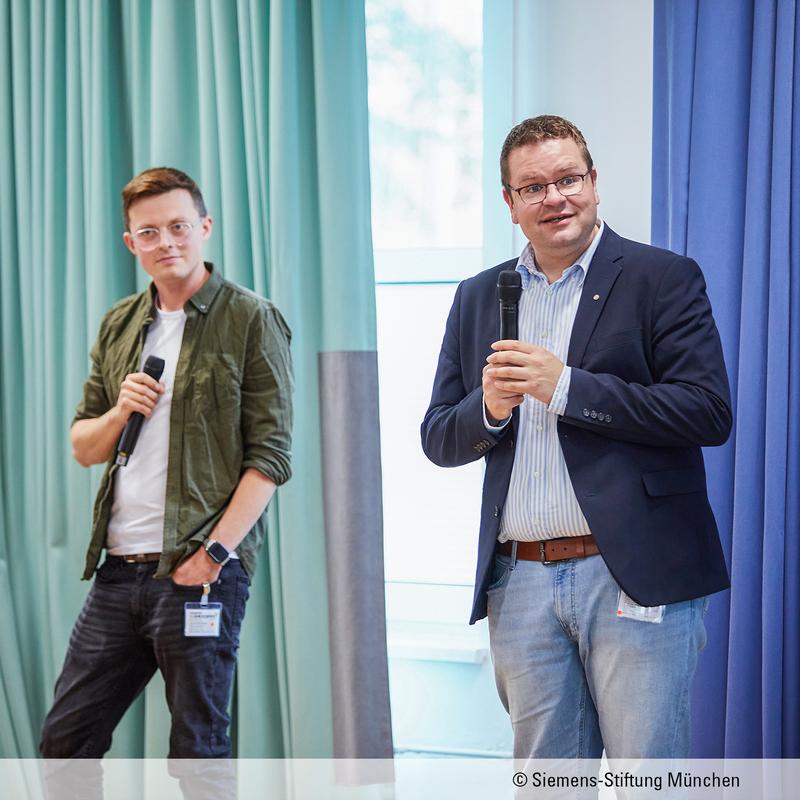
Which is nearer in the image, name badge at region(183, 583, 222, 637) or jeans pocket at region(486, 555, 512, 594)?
jeans pocket at region(486, 555, 512, 594)

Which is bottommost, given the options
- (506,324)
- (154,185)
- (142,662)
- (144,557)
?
(142,662)

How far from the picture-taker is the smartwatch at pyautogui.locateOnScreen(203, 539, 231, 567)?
1.97 m

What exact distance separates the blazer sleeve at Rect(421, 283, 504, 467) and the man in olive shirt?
0.44m

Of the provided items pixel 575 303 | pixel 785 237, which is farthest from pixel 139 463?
pixel 785 237

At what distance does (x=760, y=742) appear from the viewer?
2.22 meters

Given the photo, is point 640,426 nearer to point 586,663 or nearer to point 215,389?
point 586,663

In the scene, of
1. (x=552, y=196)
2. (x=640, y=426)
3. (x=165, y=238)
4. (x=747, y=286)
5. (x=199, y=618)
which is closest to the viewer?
(x=640, y=426)

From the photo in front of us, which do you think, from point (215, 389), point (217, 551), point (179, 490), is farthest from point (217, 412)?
point (217, 551)

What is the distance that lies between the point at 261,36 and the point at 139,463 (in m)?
1.28

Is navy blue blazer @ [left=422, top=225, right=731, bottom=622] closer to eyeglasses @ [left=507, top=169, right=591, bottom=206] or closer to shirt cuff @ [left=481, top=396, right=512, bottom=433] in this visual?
shirt cuff @ [left=481, top=396, right=512, bottom=433]

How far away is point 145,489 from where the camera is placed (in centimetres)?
204

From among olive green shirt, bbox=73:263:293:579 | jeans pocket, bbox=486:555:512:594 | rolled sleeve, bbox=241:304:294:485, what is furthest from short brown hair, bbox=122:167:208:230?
jeans pocket, bbox=486:555:512:594

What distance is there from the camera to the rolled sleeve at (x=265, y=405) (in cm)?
205

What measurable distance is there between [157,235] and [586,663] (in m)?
1.33
